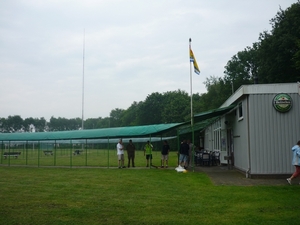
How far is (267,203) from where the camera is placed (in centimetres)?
838

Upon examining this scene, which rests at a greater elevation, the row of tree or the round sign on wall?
the row of tree

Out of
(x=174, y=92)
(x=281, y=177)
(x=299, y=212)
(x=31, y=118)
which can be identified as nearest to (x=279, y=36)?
(x=281, y=177)

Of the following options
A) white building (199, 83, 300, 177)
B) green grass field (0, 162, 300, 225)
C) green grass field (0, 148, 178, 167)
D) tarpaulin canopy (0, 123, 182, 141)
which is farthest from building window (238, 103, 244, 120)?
green grass field (0, 148, 178, 167)

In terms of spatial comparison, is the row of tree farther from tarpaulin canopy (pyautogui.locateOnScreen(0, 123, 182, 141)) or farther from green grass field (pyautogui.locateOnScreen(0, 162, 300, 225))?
green grass field (pyautogui.locateOnScreen(0, 162, 300, 225))

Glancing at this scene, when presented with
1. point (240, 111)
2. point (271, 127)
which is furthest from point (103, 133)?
point (271, 127)

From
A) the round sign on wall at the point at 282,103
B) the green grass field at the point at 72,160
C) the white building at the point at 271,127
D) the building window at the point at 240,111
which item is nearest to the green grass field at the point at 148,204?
the white building at the point at 271,127

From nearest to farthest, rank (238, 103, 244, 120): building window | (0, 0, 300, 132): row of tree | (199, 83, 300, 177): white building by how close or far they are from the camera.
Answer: (199, 83, 300, 177): white building → (238, 103, 244, 120): building window → (0, 0, 300, 132): row of tree

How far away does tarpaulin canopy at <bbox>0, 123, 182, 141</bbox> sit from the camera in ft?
62.9

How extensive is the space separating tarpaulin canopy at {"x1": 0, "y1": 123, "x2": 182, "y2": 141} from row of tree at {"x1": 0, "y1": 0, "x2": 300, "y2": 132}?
6.01 metres

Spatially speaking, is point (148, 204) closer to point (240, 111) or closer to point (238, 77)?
point (240, 111)

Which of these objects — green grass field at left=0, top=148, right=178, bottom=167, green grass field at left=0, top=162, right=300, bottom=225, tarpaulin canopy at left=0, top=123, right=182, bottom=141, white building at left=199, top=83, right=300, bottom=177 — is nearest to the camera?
green grass field at left=0, top=162, right=300, bottom=225

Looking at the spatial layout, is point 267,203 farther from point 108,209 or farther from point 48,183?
point 48,183

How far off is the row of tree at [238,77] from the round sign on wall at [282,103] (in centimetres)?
353

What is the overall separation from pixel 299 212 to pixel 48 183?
30.5 ft
